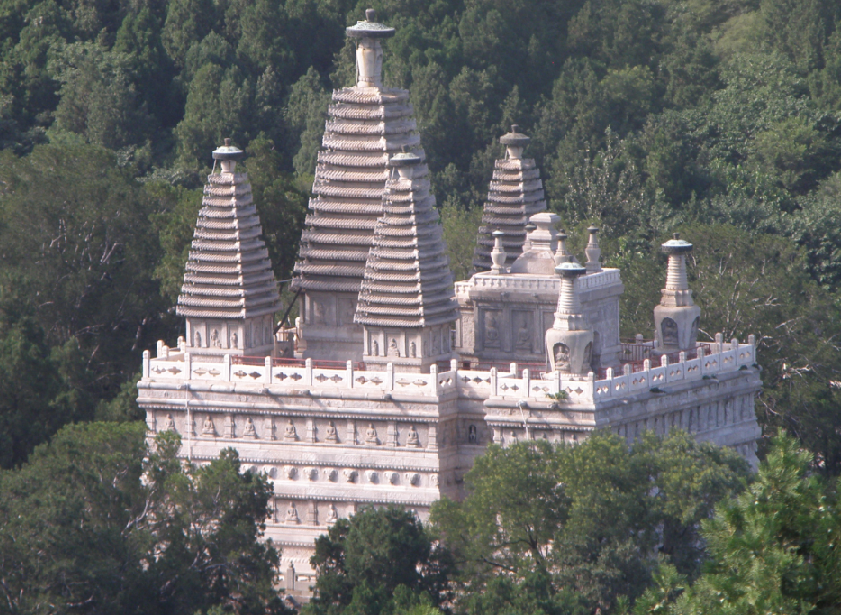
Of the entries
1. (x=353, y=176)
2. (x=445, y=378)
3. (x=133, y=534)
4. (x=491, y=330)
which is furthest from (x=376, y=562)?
(x=353, y=176)

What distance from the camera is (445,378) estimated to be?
67.6 metres

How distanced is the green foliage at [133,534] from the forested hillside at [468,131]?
16.6 m

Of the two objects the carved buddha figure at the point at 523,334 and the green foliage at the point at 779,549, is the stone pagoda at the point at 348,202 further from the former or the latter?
the green foliage at the point at 779,549

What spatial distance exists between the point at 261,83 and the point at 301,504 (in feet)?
143

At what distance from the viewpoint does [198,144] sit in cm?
10494

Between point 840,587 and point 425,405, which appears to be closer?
point 840,587

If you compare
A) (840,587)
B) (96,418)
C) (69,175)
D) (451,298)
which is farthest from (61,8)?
(840,587)

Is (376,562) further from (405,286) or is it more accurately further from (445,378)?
(405,286)

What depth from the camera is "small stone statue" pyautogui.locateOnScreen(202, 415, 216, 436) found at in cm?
6950

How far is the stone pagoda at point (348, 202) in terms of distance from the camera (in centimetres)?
7194

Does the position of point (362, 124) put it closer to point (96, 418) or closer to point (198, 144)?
point (96, 418)

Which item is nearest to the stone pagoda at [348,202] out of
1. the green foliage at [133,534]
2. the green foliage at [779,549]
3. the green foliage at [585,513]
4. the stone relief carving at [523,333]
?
the stone relief carving at [523,333]

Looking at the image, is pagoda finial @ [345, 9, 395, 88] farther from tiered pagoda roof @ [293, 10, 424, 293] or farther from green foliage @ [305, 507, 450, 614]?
green foliage @ [305, 507, 450, 614]

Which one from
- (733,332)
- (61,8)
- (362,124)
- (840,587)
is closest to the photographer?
(840,587)
